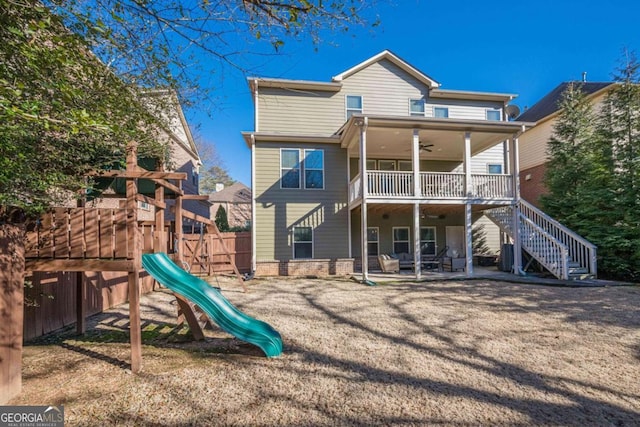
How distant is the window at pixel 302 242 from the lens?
1138 cm

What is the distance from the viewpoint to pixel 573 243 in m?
9.80

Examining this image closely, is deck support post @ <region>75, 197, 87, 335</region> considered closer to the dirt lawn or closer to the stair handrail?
the dirt lawn

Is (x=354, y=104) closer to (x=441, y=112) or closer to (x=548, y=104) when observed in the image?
(x=441, y=112)

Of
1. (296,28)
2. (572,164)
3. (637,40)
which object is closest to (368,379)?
(296,28)

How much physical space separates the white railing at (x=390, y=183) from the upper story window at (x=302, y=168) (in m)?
2.43

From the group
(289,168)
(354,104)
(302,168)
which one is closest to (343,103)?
(354,104)

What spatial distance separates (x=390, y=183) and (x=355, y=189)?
136 centimetres

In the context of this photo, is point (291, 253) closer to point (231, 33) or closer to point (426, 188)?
point (426, 188)

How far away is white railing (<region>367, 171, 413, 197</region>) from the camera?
992cm

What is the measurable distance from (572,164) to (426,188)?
19.5ft

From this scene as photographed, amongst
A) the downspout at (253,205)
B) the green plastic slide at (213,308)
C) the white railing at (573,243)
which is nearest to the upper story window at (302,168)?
the downspout at (253,205)

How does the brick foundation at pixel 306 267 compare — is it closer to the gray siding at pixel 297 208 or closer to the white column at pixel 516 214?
the gray siding at pixel 297 208

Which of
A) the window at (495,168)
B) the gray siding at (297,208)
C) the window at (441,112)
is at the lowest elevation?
the gray siding at (297,208)

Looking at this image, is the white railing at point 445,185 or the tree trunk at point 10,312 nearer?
Result: the tree trunk at point 10,312
